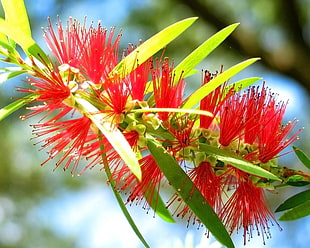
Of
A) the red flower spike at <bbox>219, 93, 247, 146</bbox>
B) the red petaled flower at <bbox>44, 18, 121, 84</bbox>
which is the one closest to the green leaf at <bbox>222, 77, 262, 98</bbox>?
the red flower spike at <bbox>219, 93, 247, 146</bbox>

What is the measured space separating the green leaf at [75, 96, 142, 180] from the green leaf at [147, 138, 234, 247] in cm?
7

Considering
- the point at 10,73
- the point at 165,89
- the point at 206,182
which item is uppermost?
the point at 10,73

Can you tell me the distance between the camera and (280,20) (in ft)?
8.50

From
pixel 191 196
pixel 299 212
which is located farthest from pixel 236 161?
pixel 299 212

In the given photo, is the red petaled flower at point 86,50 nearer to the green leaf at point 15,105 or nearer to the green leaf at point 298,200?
the green leaf at point 15,105

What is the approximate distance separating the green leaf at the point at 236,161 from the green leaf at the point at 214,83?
0.05 m

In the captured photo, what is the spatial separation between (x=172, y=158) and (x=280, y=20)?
7.41 feet

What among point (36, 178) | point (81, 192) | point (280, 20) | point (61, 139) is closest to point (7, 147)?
point (36, 178)

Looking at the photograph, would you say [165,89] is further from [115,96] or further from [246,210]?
[246,210]

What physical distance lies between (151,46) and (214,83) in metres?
0.07

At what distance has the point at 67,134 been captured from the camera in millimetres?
554

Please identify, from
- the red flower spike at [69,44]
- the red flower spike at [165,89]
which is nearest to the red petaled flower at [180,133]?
the red flower spike at [165,89]

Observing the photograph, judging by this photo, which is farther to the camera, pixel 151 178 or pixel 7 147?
pixel 7 147

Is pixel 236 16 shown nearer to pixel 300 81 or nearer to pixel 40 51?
pixel 300 81
